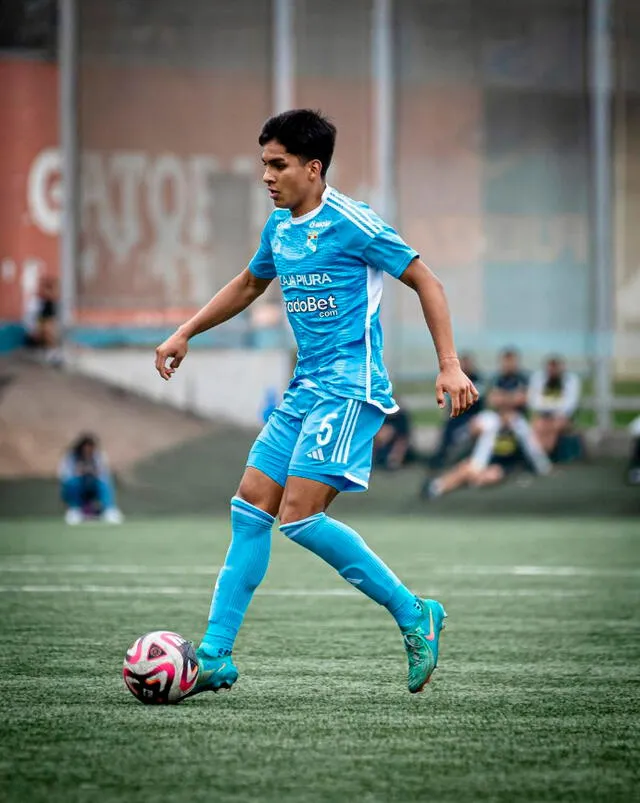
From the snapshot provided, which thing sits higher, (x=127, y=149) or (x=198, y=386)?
(x=127, y=149)

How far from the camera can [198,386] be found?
23078 mm

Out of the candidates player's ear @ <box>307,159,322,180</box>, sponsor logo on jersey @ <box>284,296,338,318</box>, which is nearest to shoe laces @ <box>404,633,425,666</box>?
sponsor logo on jersey @ <box>284,296,338,318</box>

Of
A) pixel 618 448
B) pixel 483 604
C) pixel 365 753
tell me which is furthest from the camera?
pixel 618 448

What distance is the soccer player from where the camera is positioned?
17.9 ft

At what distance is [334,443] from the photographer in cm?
544

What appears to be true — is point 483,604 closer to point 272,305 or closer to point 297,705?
point 297,705

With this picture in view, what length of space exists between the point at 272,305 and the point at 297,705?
18745mm

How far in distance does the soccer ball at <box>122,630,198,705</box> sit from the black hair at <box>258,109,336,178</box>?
5.65ft

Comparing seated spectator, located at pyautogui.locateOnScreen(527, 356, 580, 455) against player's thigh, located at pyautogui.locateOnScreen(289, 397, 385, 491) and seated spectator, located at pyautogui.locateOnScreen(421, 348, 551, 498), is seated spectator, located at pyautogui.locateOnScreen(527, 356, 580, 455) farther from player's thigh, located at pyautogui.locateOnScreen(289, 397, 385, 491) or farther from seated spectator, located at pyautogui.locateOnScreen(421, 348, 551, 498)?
player's thigh, located at pyautogui.locateOnScreen(289, 397, 385, 491)

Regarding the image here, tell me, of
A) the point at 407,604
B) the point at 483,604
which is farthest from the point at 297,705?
the point at 483,604

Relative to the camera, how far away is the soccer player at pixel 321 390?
5.44 metres

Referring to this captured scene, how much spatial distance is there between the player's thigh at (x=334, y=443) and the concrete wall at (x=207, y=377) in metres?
17.4

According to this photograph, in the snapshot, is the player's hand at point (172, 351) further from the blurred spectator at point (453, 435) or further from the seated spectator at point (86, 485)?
the blurred spectator at point (453, 435)

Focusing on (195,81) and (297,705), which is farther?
(195,81)
